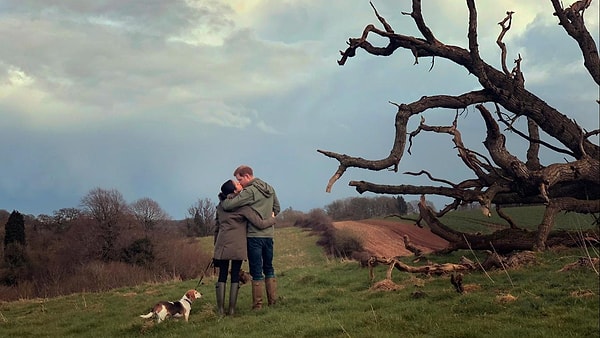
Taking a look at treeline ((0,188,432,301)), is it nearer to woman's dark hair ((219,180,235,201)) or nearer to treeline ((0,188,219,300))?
treeline ((0,188,219,300))

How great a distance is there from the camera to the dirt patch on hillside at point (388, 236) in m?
36.6

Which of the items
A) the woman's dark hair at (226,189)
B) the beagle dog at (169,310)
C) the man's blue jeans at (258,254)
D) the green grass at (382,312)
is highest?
the woman's dark hair at (226,189)

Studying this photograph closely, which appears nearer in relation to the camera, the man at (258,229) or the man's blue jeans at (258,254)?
the man at (258,229)

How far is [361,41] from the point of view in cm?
1309

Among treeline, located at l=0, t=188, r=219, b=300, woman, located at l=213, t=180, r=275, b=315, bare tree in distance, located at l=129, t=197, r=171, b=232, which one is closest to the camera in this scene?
woman, located at l=213, t=180, r=275, b=315

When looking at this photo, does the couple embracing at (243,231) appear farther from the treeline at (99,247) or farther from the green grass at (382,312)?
the treeline at (99,247)

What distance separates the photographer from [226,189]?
8406mm

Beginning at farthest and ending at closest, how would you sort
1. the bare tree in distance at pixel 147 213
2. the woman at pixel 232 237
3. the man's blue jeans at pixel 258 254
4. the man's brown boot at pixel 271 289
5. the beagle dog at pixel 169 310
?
the bare tree in distance at pixel 147 213 < the man's brown boot at pixel 271 289 < the man's blue jeans at pixel 258 254 < the woman at pixel 232 237 < the beagle dog at pixel 169 310

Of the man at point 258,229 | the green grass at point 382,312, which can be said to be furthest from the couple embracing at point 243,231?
the green grass at point 382,312

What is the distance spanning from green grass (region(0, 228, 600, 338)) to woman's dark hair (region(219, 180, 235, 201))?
6.19 feet

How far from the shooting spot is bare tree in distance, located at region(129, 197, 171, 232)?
5089 centimetres

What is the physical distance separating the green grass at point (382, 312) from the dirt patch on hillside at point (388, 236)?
24.7 metres

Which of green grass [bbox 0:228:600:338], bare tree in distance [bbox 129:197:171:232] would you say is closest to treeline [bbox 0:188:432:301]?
bare tree in distance [bbox 129:197:171:232]

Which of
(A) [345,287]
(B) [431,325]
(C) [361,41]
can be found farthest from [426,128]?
(B) [431,325]
